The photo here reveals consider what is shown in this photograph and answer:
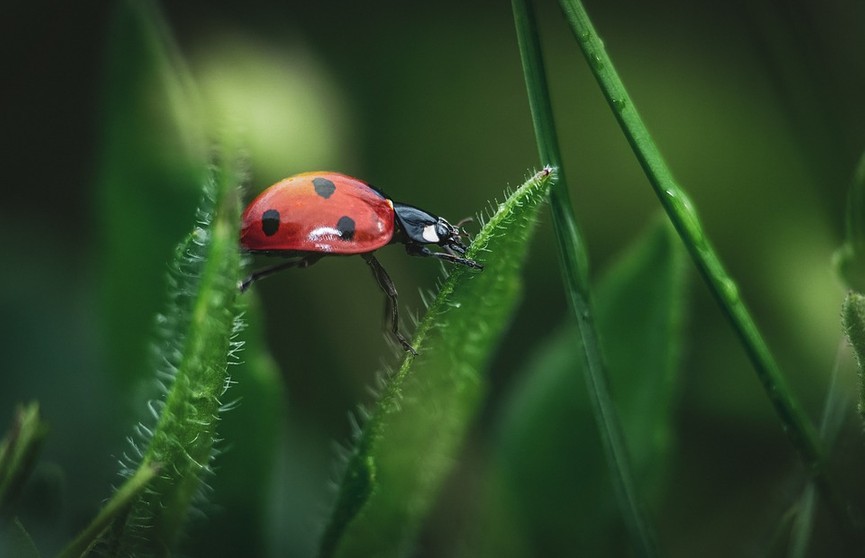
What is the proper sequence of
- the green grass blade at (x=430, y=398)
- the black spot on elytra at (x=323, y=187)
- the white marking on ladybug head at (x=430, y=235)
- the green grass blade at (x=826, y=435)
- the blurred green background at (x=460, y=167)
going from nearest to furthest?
1. the green grass blade at (x=430, y=398)
2. the green grass blade at (x=826, y=435)
3. the black spot on elytra at (x=323, y=187)
4. the white marking on ladybug head at (x=430, y=235)
5. the blurred green background at (x=460, y=167)

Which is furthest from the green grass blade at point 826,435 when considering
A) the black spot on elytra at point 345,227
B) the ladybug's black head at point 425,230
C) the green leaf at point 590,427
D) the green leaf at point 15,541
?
the green leaf at point 15,541

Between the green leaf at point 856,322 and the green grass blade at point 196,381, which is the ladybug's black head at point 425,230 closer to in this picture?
the green grass blade at point 196,381

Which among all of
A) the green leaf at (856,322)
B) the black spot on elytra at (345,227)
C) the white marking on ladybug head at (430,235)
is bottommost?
the white marking on ladybug head at (430,235)

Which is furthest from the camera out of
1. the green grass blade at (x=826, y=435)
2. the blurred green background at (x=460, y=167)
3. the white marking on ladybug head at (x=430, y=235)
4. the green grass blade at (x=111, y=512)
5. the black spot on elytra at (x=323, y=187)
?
the blurred green background at (x=460, y=167)

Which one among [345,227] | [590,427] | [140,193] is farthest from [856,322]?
[140,193]

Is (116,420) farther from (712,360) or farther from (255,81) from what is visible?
(712,360)

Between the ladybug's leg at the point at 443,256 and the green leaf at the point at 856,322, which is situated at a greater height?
the green leaf at the point at 856,322

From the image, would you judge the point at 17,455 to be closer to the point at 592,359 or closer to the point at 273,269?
the point at 273,269
